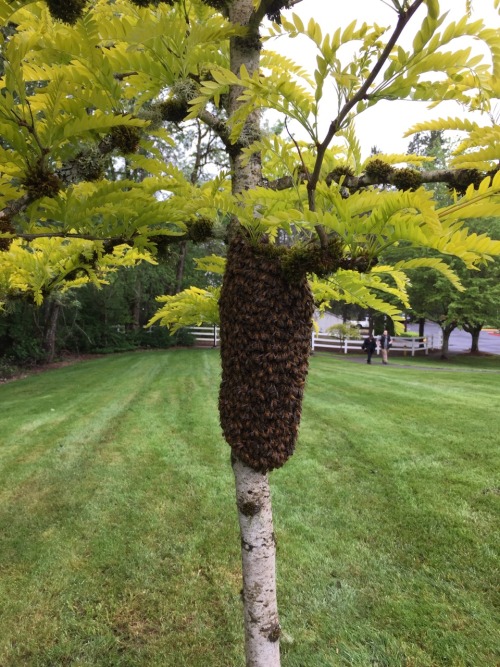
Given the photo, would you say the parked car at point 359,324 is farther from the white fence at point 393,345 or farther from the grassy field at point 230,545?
the grassy field at point 230,545

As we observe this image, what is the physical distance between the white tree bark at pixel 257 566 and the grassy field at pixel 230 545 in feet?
2.53

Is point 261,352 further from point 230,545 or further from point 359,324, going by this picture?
point 359,324

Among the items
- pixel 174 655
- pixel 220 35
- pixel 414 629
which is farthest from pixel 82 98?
pixel 414 629

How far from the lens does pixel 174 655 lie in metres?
2.68

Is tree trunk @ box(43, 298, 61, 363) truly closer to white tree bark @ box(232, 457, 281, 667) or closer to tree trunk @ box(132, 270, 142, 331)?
tree trunk @ box(132, 270, 142, 331)

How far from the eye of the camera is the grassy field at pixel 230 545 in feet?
9.03

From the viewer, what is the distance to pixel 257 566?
2.05 meters

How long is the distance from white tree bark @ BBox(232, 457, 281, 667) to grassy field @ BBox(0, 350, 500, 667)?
30.4 inches

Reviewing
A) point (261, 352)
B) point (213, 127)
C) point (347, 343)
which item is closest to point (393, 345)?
point (347, 343)

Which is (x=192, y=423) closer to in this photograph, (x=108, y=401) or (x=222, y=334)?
(x=108, y=401)

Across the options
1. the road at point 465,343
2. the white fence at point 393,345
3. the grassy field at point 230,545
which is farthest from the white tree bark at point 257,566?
the road at point 465,343

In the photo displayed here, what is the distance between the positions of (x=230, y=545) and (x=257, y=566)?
1.91 meters

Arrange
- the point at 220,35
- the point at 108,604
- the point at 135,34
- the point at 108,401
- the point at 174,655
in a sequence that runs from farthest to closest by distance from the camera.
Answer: the point at 108,401 → the point at 108,604 → the point at 174,655 → the point at 220,35 → the point at 135,34

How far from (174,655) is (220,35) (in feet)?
11.4
